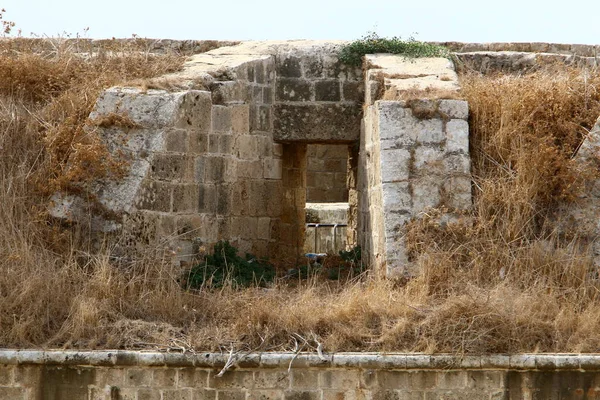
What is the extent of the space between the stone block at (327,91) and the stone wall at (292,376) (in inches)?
184

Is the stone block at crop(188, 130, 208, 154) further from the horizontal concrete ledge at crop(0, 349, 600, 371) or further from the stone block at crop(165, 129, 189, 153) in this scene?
the horizontal concrete ledge at crop(0, 349, 600, 371)

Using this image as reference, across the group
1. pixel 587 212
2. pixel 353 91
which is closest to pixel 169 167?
pixel 353 91

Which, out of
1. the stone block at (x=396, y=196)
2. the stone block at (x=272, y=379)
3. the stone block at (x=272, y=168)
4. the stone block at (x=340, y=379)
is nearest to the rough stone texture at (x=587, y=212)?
the stone block at (x=396, y=196)

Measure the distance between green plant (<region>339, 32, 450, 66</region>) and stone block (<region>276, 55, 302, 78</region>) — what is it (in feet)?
1.66

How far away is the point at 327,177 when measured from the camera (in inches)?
787

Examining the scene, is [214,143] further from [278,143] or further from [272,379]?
[272,379]

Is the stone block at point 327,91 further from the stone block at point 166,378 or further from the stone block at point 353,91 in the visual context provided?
the stone block at point 166,378

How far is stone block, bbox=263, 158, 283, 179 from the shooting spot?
41.1 ft

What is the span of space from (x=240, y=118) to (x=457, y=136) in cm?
271

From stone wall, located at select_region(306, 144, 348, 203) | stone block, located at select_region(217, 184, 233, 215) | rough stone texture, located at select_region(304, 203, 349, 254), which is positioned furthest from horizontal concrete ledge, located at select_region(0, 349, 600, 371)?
stone wall, located at select_region(306, 144, 348, 203)

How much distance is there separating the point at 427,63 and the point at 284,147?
1962 mm

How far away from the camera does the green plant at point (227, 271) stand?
34.6ft

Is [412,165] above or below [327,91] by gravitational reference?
below

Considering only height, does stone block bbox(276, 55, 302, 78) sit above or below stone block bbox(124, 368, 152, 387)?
above
